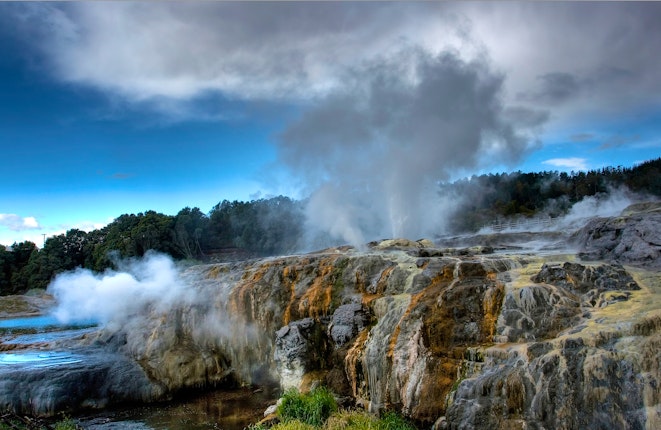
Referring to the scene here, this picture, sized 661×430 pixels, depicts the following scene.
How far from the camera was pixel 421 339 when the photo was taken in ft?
37.4

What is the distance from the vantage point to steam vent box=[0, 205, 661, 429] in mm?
8922

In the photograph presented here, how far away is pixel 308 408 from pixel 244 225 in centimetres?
5136

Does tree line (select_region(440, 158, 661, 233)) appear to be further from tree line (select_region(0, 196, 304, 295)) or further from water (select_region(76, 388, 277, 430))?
water (select_region(76, 388, 277, 430))

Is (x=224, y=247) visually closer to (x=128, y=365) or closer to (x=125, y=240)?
(x=125, y=240)

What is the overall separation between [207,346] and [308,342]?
5681 mm

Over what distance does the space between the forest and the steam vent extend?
31590 millimetres

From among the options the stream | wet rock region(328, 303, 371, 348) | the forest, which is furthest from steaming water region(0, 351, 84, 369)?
the forest

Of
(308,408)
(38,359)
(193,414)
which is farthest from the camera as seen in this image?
(38,359)

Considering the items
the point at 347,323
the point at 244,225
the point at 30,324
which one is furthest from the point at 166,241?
the point at 347,323

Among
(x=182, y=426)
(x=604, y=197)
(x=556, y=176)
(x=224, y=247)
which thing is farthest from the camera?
(x=224, y=247)

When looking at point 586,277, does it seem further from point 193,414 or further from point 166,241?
point 166,241

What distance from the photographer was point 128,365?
1623 centimetres

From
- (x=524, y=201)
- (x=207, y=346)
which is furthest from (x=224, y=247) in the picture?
(x=207, y=346)

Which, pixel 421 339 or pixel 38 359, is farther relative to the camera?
pixel 38 359
